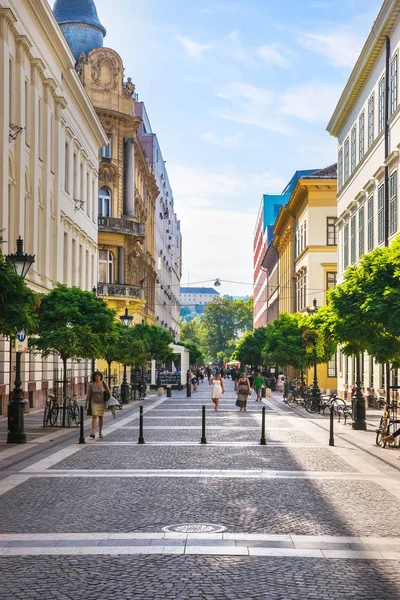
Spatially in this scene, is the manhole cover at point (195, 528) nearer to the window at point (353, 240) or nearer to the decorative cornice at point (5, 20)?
the decorative cornice at point (5, 20)

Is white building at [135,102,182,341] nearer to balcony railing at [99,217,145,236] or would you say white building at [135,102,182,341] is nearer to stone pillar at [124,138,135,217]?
stone pillar at [124,138,135,217]

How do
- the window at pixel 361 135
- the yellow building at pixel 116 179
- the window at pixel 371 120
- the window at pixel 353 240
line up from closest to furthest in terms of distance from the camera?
the window at pixel 371 120
the window at pixel 361 135
the window at pixel 353 240
the yellow building at pixel 116 179

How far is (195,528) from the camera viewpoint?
10180 mm

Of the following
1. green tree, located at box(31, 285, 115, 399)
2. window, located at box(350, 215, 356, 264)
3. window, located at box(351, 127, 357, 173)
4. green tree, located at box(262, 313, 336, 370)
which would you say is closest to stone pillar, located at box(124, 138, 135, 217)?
green tree, located at box(262, 313, 336, 370)

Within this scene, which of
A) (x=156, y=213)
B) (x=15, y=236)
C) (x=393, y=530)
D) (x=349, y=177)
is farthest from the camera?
(x=156, y=213)

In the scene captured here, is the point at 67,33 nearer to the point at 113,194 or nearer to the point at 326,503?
the point at 113,194

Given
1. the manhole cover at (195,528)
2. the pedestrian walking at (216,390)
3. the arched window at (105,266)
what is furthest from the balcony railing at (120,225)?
the manhole cover at (195,528)

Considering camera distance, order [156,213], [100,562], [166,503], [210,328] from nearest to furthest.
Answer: [100,562] < [166,503] < [156,213] < [210,328]

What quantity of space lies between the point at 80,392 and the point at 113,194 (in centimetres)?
2029

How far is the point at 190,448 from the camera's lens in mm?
19531

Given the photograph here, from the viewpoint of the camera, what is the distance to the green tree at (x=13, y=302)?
1669 centimetres

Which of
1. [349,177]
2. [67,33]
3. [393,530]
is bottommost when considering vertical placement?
[393,530]

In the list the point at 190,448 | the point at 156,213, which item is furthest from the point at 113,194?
the point at 190,448

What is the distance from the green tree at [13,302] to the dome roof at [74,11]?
53235 mm
